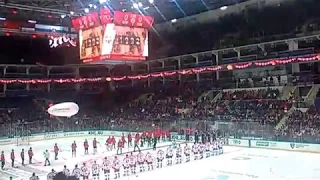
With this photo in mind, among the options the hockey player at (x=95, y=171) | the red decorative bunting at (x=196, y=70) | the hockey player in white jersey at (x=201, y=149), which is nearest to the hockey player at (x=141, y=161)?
the hockey player at (x=95, y=171)

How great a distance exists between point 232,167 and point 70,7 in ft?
58.1

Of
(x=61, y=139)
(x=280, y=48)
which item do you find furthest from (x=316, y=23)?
(x=61, y=139)

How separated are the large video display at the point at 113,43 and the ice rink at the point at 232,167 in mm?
5570

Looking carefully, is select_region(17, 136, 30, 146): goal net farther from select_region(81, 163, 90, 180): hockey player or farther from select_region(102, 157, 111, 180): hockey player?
select_region(81, 163, 90, 180): hockey player

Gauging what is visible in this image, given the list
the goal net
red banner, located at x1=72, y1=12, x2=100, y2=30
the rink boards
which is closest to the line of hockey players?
the rink boards

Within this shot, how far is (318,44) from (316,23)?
5.53ft

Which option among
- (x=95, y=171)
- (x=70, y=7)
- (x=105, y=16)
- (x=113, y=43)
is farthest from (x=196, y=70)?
(x=95, y=171)

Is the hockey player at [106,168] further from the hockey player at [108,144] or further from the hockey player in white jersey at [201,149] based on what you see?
the hockey player at [108,144]

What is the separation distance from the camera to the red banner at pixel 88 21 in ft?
71.0

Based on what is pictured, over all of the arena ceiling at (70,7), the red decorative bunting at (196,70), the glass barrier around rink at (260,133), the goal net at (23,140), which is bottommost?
the goal net at (23,140)

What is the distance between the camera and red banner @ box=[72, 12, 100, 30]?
2164 centimetres

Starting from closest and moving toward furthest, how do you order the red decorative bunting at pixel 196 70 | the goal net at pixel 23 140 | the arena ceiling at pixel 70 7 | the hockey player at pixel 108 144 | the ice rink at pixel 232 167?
the ice rink at pixel 232 167 < the hockey player at pixel 108 144 < the arena ceiling at pixel 70 7 < the red decorative bunting at pixel 196 70 < the goal net at pixel 23 140

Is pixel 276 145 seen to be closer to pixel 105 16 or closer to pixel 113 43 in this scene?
pixel 113 43

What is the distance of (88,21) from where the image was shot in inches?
868
